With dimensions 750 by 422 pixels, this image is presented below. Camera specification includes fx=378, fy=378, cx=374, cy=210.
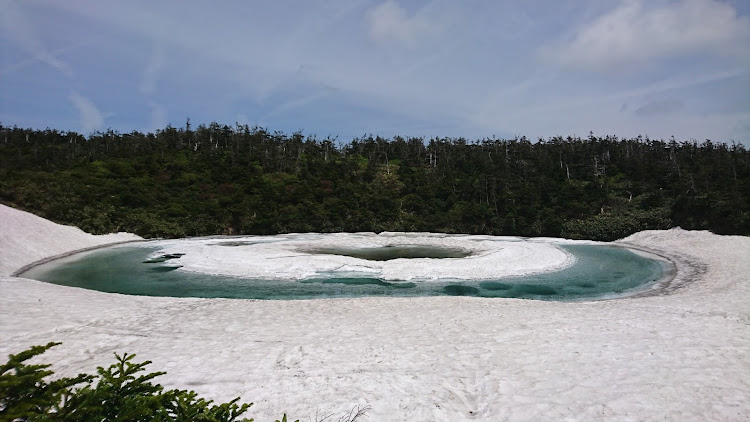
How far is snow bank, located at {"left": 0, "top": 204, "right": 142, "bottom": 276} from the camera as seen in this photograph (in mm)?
26484

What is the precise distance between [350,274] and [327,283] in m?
2.85

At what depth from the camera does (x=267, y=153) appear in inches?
3381

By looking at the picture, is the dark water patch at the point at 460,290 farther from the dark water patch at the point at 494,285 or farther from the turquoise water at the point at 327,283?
the dark water patch at the point at 494,285

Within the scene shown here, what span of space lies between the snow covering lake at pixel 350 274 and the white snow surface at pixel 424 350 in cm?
352

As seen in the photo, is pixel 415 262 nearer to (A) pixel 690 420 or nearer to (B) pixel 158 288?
A: (B) pixel 158 288

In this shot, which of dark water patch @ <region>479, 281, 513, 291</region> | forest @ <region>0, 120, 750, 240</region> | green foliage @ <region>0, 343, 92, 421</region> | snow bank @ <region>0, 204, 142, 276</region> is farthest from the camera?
forest @ <region>0, 120, 750, 240</region>

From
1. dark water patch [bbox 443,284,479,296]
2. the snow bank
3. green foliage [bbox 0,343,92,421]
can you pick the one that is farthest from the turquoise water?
green foliage [bbox 0,343,92,421]

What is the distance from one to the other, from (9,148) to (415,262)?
91943 mm

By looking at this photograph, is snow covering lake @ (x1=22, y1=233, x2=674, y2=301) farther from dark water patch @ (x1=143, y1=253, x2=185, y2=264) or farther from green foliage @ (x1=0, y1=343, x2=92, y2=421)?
green foliage @ (x1=0, y1=343, x2=92, y2=421)

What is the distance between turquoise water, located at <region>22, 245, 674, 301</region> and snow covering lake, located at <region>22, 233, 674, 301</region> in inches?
2.0

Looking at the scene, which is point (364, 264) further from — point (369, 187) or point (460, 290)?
point (369, 187)

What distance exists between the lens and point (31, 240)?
3109cm

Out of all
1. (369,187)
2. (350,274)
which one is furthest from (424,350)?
(369,187)

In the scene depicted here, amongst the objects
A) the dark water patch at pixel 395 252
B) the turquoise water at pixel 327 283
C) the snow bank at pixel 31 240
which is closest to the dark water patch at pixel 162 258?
the turquoise water at pixel 327 283
